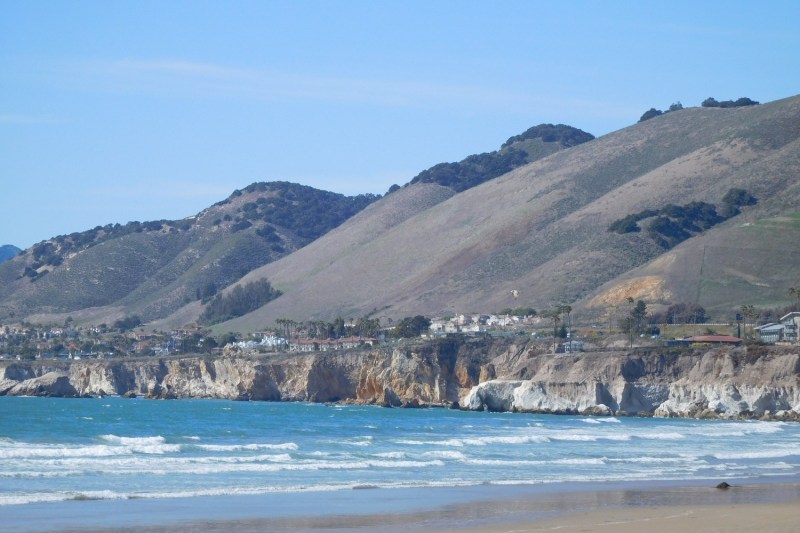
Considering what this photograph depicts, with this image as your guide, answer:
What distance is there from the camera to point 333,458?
40.2 m

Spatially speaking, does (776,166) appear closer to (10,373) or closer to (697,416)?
(697,416)

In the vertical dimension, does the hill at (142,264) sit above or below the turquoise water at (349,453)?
above

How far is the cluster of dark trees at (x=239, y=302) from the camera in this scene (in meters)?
A: 143

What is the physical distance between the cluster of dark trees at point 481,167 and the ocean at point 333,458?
118509mm

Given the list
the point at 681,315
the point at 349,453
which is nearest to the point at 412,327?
the point at 681,315

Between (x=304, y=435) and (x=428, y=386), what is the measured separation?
3177 cm

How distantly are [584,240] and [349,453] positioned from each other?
245 feet

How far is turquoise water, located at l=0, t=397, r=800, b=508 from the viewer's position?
32.6 metres

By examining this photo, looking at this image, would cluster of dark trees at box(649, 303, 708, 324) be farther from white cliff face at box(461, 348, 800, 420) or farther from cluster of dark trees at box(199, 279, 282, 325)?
cluster of dark trees at box(199, 279, 282, 325)

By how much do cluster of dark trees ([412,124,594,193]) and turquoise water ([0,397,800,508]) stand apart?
118197 millimetres

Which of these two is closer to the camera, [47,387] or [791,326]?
[791,326]

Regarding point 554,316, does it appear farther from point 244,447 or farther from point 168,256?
point 168,256

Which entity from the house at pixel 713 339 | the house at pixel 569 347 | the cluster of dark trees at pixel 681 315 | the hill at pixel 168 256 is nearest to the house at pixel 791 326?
the house at pixel 713 339

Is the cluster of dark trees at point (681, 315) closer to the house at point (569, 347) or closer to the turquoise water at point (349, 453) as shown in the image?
the house at point (569, 347)
